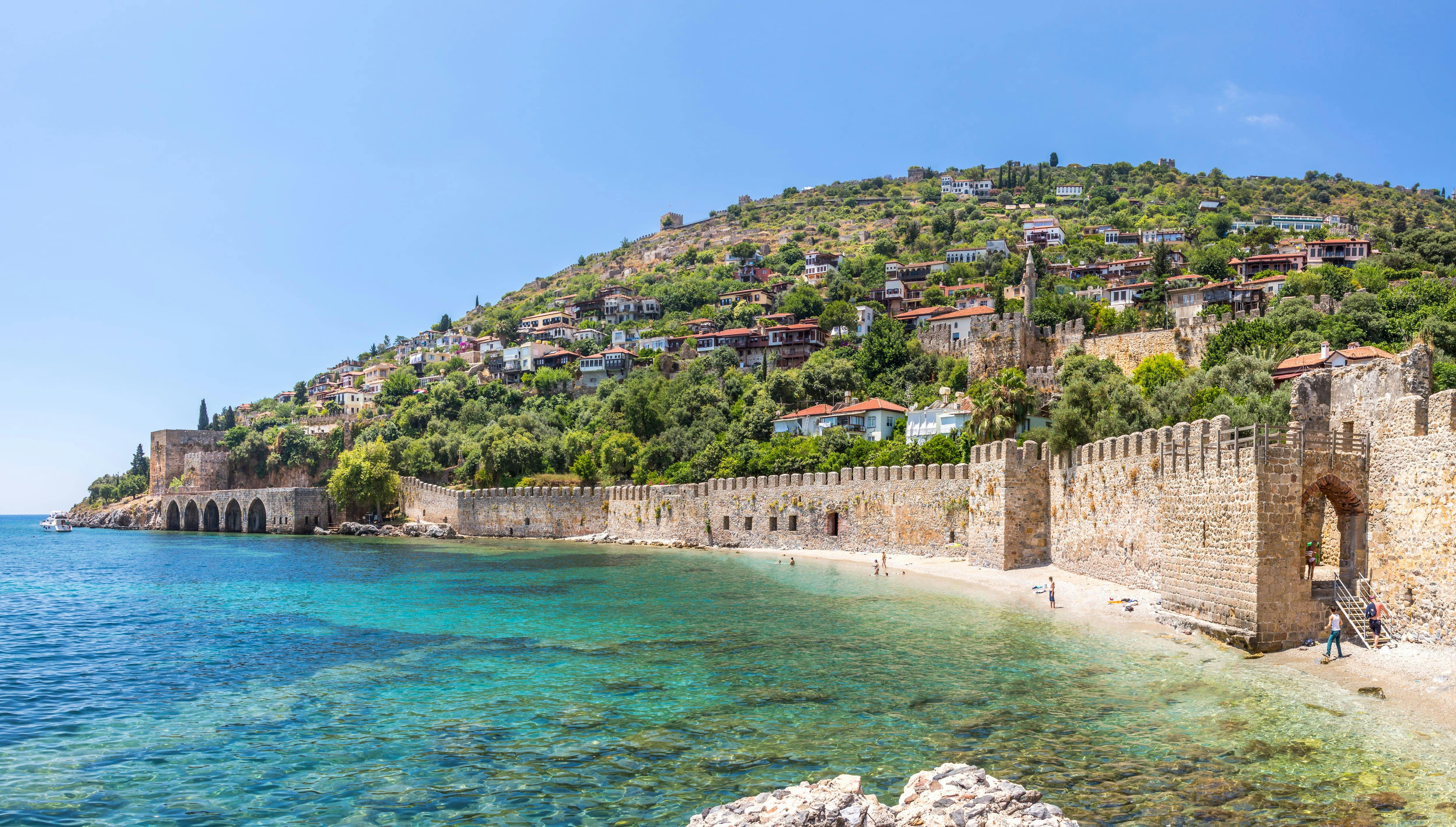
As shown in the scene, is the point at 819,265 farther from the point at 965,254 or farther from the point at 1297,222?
the point at 1297,222

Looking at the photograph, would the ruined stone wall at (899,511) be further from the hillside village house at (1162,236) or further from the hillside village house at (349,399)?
the hillside village house at (1162,236)

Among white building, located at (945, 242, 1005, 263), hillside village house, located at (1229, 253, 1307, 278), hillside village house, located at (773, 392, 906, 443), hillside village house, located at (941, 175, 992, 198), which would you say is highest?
hillside village house, located at (941, 175, 992, 198)

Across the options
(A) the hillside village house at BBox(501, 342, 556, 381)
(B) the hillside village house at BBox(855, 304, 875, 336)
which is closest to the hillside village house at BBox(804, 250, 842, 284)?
(B) the hillside village house at BBox(855, 304, 875, 336)

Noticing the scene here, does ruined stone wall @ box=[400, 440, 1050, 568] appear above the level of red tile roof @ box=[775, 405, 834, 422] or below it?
below

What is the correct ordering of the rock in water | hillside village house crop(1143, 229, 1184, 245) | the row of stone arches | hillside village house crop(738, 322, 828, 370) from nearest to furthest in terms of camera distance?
the rock in water
the row of stone arches
hillside village house crop(738, 322, 828, 370)
hillside village house crop(1143, 229, 1184, 245)

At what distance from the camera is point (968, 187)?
522 feet

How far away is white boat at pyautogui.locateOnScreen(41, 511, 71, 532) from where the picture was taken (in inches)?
3452

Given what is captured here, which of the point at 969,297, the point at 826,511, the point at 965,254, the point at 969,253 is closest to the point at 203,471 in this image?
the point at 826,511

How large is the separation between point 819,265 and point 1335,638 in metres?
101

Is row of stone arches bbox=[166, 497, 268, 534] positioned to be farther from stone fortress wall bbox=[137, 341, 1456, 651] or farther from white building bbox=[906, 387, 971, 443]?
stone fortress wall bbox=[137, 341, 1456, 651]

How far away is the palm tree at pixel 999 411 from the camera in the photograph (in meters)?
35.5

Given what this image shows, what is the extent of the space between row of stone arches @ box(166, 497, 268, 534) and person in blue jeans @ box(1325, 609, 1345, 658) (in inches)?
2790

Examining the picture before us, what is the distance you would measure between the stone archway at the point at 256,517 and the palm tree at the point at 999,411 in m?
57.1

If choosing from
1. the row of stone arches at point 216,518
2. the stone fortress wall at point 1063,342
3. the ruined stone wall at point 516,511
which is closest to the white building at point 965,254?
the stone fortress wall at point 1063,342
